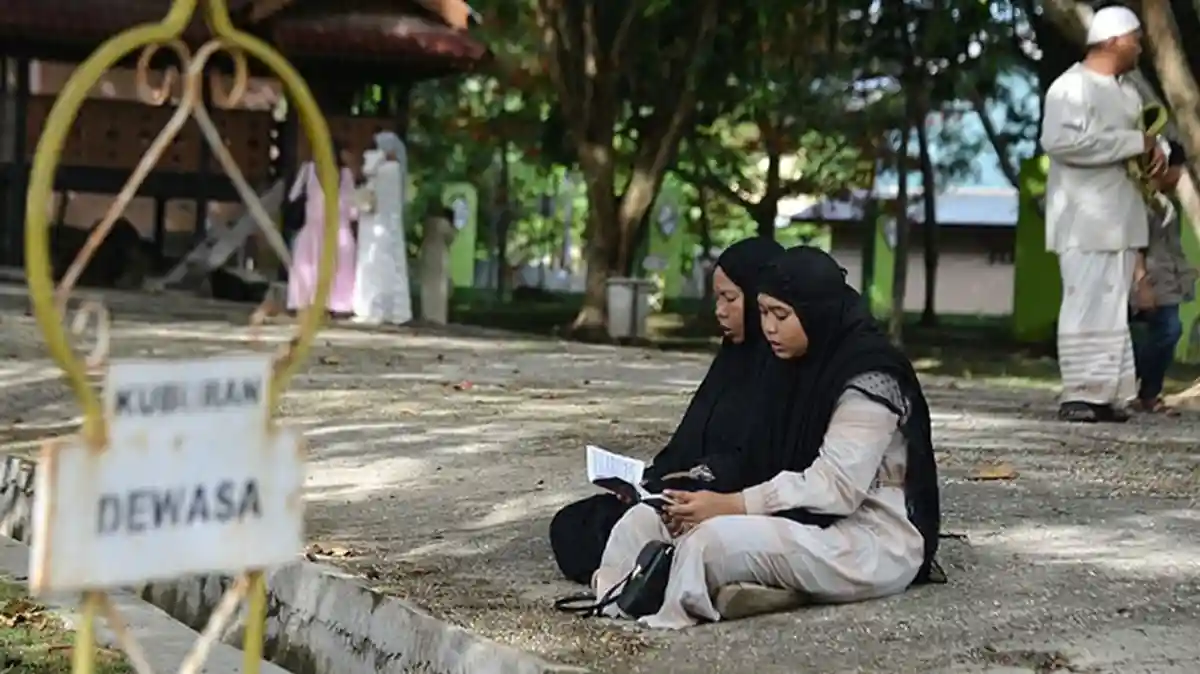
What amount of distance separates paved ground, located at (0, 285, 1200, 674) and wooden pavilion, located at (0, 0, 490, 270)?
6931mm

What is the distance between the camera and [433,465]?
345 inches

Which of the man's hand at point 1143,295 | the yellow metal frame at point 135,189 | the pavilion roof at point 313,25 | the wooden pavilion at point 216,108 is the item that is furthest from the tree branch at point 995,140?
the yellow metal frame at point 135,189

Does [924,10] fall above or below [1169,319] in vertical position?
above

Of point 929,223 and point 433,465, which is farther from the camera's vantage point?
point 929,223

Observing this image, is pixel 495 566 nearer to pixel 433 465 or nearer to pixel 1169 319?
pixel 433 465

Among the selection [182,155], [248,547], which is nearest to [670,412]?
[248,547]

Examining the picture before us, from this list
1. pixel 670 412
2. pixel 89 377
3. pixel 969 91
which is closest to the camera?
pixel 89 377

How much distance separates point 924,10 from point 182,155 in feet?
28.2

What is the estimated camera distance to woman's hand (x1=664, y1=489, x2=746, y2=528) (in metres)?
5.38

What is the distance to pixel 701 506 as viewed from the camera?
538cm

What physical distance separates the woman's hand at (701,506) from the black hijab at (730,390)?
1.33ft

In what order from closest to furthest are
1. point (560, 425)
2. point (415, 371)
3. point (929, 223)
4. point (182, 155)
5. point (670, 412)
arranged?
point (560, 425), point (670, 412), point (415, 371), point (182, 155), point (929, 223)

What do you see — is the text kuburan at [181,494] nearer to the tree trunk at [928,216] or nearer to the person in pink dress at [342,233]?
the person in pink dress at [342,233]

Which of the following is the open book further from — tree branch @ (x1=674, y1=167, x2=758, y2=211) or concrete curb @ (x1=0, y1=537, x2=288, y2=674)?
tree branch @ (x1=674, y1=167, x2=758, y2=211)
